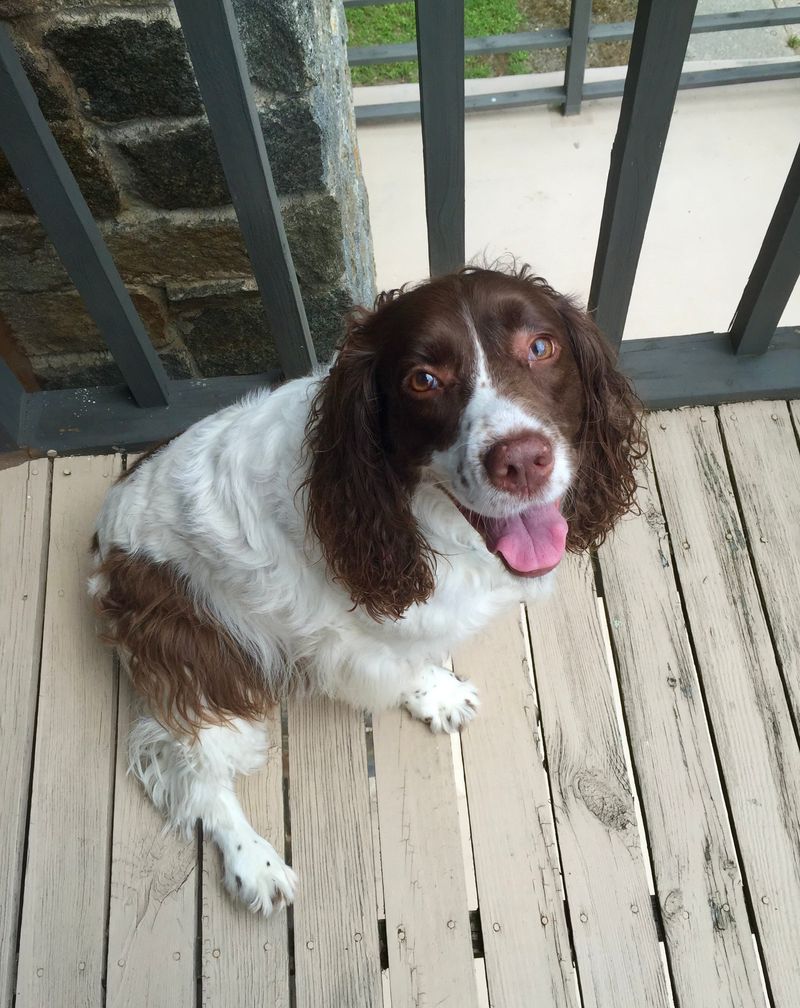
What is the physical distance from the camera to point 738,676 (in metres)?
2.42

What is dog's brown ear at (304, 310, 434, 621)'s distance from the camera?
5.59 feet

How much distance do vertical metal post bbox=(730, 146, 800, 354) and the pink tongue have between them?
1267 millimetres

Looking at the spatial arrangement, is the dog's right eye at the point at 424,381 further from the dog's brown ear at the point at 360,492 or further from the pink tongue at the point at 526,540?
the pink tongue at the point at 526,540

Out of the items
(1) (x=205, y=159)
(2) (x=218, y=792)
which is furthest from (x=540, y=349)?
(2) (x=218, y=792)

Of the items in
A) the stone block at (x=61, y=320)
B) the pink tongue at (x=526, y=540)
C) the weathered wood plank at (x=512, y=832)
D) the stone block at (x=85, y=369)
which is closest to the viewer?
the pink tongue at (x=526, y=540)

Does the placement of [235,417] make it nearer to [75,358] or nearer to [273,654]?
[273,654]

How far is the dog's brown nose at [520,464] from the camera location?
60.2 inches

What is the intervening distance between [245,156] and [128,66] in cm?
46

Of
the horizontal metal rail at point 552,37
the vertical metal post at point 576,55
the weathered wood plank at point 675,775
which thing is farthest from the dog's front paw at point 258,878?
the vertical metal post at point 576,55

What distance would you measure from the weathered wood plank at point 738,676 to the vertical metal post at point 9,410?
222 cm

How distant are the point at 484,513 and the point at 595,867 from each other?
3.92 ft

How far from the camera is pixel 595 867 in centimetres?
220

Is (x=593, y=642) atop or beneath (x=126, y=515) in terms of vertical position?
beneath

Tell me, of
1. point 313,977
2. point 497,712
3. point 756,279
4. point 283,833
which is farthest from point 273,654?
point 756,279
